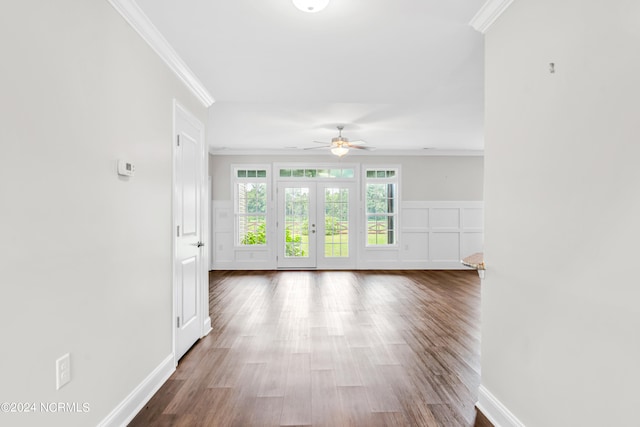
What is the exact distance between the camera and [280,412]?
2076 millimetres

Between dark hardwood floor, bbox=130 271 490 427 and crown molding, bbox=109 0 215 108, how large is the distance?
2.40 m

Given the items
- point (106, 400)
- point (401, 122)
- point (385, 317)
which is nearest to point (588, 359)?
point (106, 400)

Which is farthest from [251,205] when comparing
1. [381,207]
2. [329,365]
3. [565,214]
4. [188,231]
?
[565,214]

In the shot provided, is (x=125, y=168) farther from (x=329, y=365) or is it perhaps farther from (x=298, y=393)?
(x=329, y=365)

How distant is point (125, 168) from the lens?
192 cm

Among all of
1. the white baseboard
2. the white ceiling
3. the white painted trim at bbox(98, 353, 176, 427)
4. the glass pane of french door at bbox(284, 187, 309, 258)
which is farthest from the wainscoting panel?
the white painted trim at bbox(98, 353, 176, 427)

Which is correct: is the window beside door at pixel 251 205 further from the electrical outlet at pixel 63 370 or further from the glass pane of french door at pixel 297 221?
the electrical outlet at pixel 63 370

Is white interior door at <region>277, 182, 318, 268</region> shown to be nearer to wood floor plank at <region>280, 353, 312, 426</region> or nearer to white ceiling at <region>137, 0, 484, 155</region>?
white ceiling at <region>137, 0, 484, 155</region>

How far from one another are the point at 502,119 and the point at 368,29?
1.05 metres

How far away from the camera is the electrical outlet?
4.70ft

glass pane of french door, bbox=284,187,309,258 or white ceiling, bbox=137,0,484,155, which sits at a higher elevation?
white ceiling, bbox=137,0,484,155

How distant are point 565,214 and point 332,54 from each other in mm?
1944

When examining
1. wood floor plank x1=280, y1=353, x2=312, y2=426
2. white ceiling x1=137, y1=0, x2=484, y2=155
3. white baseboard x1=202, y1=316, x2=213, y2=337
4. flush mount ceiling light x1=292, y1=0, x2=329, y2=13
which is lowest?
wood floor plank x1=280, y1=353, x2=312, y2=426

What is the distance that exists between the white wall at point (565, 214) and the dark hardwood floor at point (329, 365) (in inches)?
22.1
